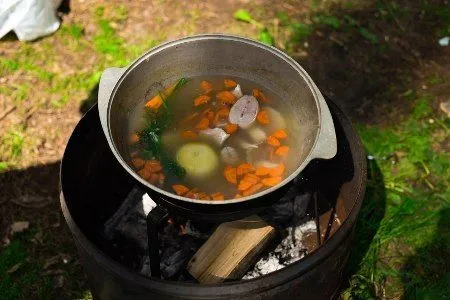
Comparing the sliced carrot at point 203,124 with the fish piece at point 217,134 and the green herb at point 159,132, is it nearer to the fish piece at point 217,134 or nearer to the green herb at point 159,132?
the fish piece at point 217,134

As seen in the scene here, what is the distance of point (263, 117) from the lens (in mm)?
2746

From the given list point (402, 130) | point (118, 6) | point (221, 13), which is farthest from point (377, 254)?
point (118, 6)

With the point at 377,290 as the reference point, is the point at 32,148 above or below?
above

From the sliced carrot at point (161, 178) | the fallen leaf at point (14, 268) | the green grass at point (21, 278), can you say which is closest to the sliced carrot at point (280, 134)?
the sliced carrot at point (161, 178)

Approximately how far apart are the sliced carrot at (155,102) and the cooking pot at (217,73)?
3 cm

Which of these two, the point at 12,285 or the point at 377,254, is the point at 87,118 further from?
the point at 377,254

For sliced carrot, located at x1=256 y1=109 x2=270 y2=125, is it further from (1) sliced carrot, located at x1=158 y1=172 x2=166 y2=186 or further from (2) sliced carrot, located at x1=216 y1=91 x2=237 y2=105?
(1) sliced carrot, located at x1=158 y1=172 x2=166 y2=186

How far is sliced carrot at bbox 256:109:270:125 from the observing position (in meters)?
2.74

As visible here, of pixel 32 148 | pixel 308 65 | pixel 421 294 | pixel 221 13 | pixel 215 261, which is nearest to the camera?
pixel 215 261

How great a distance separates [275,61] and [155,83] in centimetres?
62

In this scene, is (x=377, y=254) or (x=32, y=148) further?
(x=32, y=148)

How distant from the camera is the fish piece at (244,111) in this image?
2748 mm

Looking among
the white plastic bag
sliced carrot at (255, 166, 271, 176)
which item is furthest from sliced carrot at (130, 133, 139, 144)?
the white plastic bag

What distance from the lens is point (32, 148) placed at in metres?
4.07
